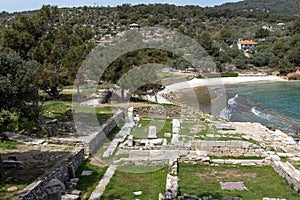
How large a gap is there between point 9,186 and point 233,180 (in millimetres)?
9386

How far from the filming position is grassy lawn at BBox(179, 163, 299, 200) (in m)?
14.2

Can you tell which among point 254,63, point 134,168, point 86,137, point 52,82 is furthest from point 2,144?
point 254,63

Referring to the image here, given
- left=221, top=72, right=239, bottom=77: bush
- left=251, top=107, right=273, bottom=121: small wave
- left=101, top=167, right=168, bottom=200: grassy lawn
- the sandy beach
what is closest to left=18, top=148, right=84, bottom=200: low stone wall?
left=101, top=167, right=168, bottom=200: grassy lawn

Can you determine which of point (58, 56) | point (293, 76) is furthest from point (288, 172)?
point (293, 76)

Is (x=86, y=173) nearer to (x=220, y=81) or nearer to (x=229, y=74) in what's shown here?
(x=220, y=81)

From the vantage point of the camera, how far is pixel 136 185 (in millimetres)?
15516

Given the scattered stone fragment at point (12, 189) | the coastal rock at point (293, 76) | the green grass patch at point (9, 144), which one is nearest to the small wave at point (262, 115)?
the green grass patch at point (9, 144)

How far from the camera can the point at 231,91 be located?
66938 mm

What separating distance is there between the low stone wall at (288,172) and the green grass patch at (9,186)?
1079 cm

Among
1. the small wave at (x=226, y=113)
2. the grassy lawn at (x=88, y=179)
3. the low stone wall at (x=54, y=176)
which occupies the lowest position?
the small wave at (x=226, y=113)

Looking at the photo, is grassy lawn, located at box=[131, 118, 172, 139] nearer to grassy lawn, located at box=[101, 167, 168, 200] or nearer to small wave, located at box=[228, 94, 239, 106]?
grassy lawn, located at box=[101, 167, 168, 200]

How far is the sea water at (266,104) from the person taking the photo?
137 feet

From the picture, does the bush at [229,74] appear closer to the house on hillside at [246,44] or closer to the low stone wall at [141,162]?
the house on hillside at [246,44]

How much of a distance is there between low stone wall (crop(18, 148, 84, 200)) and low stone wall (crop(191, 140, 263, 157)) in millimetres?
7067
